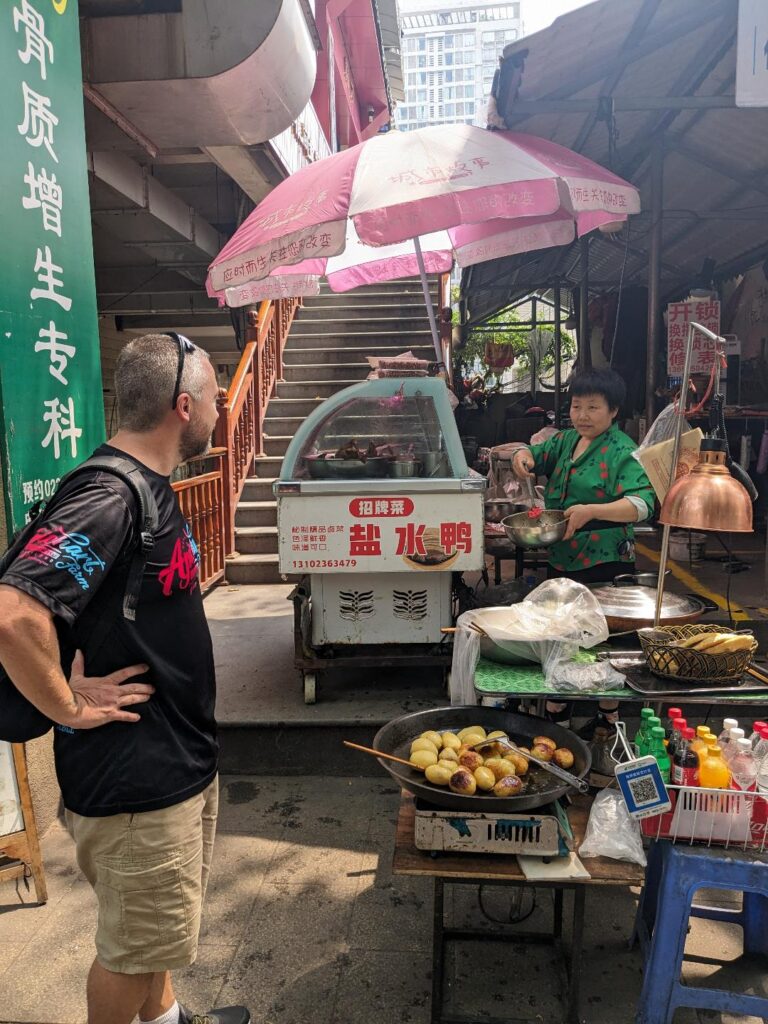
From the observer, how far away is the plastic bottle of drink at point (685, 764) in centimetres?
216

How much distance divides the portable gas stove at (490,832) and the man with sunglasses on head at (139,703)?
0.68 meters

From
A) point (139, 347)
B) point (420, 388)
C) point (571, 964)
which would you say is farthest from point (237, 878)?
point (420, 388)

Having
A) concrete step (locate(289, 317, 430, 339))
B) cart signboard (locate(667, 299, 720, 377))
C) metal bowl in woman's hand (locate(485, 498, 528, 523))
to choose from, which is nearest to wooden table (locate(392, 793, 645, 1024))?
metal bowl in woman's hand (locate(485, 498, 528, 523))

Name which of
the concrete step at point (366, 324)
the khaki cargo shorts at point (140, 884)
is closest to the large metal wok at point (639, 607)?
the khaki cargo shorts at point (140, 884)

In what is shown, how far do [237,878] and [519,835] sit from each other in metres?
1.59

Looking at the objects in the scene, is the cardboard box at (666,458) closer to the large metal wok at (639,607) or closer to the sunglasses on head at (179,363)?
the large metal wok at (639,607)

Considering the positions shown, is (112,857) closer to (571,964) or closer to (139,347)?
(139,347)

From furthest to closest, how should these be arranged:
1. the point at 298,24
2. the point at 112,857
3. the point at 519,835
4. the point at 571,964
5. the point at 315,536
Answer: the point at 298,24 < the point at 315,536 < the point at 571,964 < the point at 519,835 < the point at 112,857

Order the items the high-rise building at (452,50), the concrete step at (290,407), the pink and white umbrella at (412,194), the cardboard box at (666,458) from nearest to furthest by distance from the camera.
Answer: the cardboard box at (666,458)
the pink and white umbrella at (412,194)
the concrete step at (290,407)
the high-rise building at (452,50)

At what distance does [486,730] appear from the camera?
2.62 metres

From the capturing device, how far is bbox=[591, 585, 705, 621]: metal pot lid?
279 centimetres

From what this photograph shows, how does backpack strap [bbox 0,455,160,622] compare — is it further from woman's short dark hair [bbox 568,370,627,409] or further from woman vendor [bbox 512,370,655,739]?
woman's short dark hair [bbox 568,370,627,409]

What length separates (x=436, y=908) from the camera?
2256 millimetres

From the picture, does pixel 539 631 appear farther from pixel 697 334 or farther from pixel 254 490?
pixel 697 334
